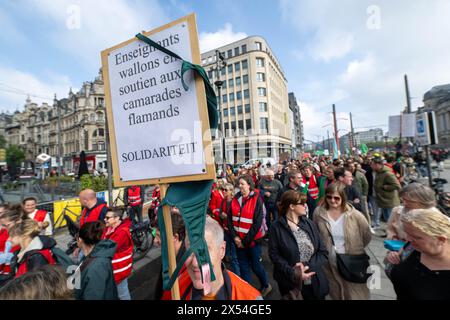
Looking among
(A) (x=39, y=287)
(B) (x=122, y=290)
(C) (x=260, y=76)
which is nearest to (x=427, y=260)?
(A) (x=39, y=287)

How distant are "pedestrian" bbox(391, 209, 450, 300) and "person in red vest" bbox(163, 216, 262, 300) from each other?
1.03 metres

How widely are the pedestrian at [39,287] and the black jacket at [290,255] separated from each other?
181cm

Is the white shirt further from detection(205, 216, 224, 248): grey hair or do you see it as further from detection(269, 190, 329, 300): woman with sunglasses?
detection(205, 216, 224, 248): grey hair

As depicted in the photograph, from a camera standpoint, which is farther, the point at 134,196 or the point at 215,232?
the point at 134,196

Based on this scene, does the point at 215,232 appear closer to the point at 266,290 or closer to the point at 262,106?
the point at 266,290

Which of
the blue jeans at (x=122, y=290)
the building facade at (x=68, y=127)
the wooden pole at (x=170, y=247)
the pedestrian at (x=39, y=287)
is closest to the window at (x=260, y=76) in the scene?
the building facade at (x=68, y=127)

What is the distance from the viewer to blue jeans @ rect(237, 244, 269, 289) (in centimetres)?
317

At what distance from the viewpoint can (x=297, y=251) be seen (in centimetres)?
220

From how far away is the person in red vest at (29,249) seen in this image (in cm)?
203

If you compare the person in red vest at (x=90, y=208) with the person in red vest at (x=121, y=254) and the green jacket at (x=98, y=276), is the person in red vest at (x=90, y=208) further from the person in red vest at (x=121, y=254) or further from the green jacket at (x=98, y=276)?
the green jacket at (x=98, y=276)

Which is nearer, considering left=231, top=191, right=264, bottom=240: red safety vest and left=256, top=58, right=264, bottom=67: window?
left=231, top=191, right=264, bottom=240: red safety vest

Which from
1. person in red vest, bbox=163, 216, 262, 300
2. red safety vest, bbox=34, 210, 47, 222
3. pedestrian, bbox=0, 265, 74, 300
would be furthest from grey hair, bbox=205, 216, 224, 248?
red safety vest, bbox=34, 210, 47, 222

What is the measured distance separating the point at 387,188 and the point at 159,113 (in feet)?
19.5
